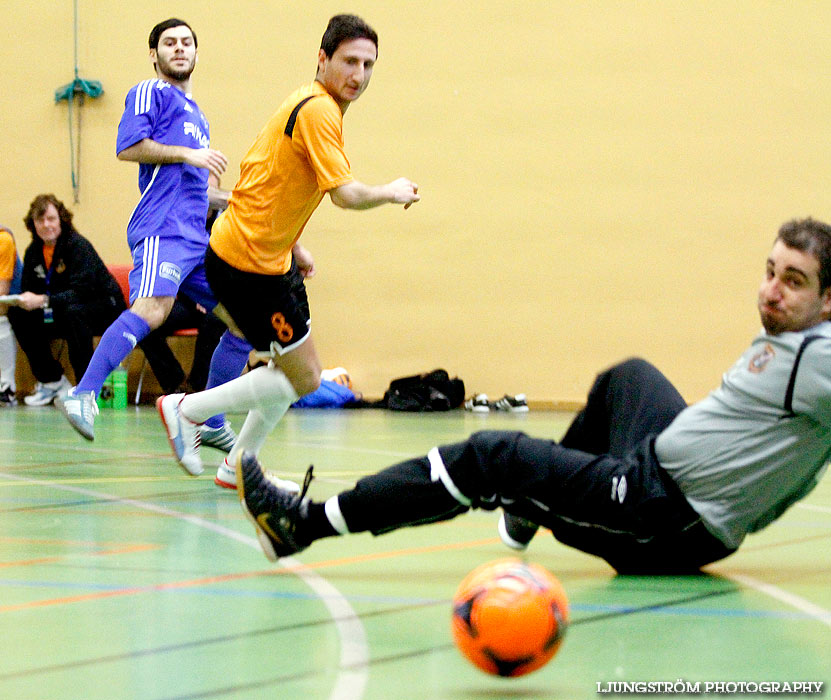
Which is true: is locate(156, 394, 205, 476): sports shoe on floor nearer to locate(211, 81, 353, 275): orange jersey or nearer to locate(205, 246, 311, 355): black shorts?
locate(205, 246, 311, 355): black shorts

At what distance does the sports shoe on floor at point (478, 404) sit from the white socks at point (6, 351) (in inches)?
165

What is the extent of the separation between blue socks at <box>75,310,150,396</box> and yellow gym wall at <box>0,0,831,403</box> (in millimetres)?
5192

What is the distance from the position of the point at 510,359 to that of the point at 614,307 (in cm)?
108

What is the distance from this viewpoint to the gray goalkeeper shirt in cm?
236

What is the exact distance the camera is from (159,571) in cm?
276

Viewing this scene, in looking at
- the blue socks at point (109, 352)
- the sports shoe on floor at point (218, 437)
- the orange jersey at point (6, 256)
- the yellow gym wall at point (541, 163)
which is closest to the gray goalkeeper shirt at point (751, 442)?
the sports shoe on floor at point (218, 437)

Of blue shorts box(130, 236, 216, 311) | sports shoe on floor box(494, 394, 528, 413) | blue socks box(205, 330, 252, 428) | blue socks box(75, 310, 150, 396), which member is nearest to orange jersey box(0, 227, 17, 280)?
sports shoe on floor box(494, 394, 528, 413)

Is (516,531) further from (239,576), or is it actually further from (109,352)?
(109,352)

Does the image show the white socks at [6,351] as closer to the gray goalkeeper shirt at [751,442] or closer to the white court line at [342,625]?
the white court line at [342,625]

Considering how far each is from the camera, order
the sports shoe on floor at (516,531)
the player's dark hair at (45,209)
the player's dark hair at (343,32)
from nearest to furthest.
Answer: the sports shoe on floor at (516,531)
the player's dark hair at (343,32)
the player's dark hair at (45,209)

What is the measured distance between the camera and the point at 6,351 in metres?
9.95

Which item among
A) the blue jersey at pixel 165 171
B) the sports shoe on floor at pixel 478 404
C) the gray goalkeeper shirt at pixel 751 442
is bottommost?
the sports shoe on floor at pixel 478 404

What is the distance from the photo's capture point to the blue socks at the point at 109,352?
508cm

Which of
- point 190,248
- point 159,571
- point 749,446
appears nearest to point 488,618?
point 749,446
